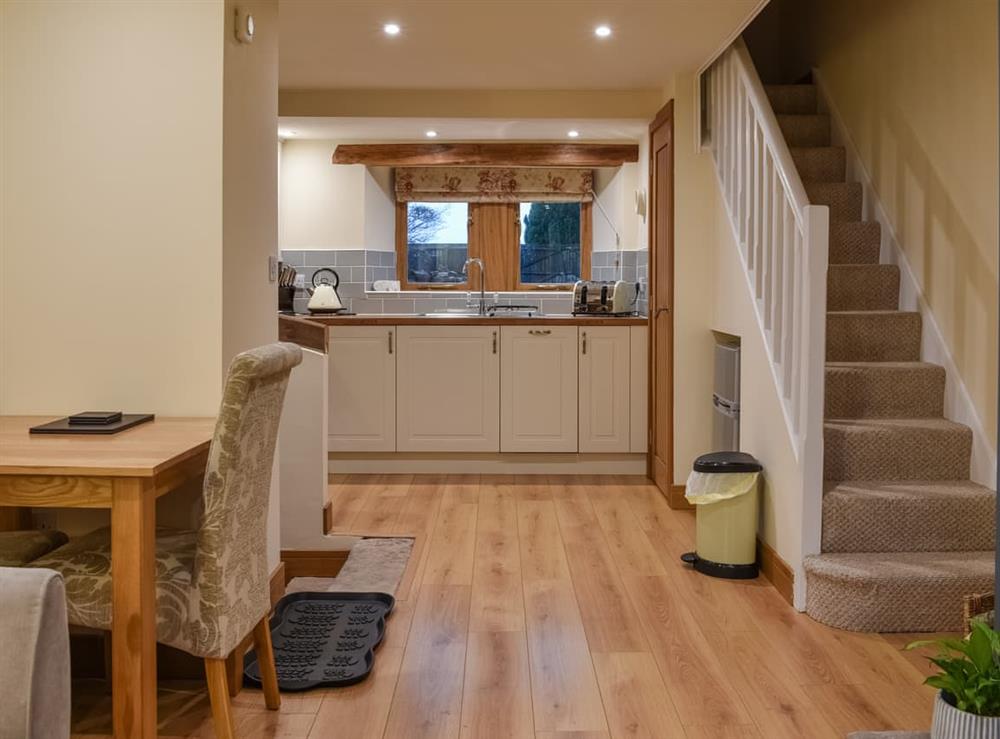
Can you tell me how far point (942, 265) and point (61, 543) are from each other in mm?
3572

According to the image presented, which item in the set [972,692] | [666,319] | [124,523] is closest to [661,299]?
[666,319]

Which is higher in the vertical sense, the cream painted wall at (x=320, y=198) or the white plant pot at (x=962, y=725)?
the cream painted wall at (x=320, y=198)

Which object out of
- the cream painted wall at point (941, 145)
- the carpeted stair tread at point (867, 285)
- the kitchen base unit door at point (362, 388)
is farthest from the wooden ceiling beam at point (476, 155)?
the carpeted stair tread at point (867, 285)

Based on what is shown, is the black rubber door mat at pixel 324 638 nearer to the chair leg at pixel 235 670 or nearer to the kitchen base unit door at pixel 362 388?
the chair leg at pixel 235 670

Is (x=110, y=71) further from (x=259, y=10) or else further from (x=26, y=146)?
(x=259, y=10)

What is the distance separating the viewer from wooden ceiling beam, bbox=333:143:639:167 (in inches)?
283

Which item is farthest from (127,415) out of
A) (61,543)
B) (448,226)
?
(448,226)

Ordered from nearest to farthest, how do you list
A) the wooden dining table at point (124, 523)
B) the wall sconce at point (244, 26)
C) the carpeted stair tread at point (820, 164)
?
1. the wooden dining table at point (124, 523)
2. the wall sconce at point (244, 26)
3. the carpeted stair tread at point (820, 164)

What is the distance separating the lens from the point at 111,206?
307 centimetres

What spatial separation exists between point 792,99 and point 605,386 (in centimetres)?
202

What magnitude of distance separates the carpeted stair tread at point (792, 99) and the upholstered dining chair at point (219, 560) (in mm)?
4360

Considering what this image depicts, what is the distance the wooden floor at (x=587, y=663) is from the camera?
274cm

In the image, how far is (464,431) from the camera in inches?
251

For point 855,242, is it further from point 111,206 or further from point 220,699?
point 220,699
